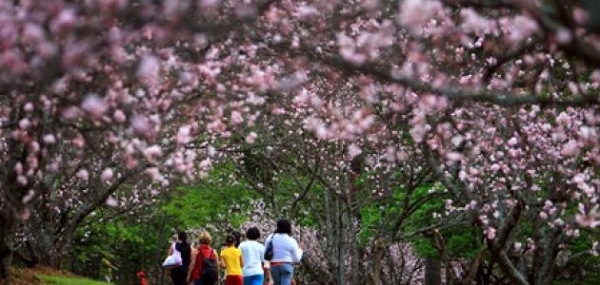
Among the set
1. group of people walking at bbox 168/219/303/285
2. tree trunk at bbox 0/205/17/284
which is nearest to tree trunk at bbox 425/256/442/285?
group of people walking at bbox 168/219/303/285

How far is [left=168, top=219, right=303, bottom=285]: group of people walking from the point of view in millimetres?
12688

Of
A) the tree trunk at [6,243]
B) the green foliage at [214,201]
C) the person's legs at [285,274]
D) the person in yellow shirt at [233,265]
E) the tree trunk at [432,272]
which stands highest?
the green foliage at [214,201]

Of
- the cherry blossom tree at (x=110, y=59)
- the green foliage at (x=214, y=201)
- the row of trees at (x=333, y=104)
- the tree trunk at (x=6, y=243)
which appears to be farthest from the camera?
the green foliage at (x=214, y=201)

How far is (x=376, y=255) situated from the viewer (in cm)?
1463

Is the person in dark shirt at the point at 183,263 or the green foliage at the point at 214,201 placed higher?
the green foliage at the point at 214,201

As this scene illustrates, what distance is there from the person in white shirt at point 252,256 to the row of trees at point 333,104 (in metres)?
1.66

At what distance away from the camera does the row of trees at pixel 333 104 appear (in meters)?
5.04

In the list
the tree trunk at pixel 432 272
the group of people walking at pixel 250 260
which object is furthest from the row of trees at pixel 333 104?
the group of people walking at pixel 250 260

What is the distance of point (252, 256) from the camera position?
43.5ft

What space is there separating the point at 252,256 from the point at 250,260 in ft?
0.23

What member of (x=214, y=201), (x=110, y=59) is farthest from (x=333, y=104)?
(x=214, y=201)

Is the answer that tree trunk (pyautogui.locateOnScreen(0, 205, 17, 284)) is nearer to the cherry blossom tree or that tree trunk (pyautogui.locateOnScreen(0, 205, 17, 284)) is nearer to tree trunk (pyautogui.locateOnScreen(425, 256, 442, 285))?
the cherry blossom tree

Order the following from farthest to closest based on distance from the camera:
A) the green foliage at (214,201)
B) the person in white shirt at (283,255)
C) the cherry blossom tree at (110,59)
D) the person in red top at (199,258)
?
1. the green foliage at (214,201)
2. the person in red top at (199,258)
3. the person in white shirt at (283,255)
4. the cherry blossom tree at (110,59)

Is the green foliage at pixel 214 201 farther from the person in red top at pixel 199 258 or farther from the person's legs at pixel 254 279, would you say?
the person's legs at pixel 254 279
